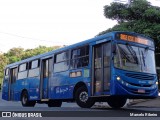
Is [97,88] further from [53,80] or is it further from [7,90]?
[7,90]

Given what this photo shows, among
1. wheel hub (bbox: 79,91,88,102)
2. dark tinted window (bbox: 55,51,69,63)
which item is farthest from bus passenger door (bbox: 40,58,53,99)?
wheel hub (bbox: 79,91,88,102)

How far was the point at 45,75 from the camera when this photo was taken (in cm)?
1941

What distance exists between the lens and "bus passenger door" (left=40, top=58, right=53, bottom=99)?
747 inches

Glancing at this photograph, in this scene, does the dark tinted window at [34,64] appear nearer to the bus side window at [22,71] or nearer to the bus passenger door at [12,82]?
the bus side window at [22,71]

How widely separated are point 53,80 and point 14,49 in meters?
65.8

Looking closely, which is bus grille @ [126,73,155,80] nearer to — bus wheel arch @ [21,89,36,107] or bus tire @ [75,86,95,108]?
bus tire @ [75,86,95,108]

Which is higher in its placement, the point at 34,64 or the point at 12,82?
the point at 34,64

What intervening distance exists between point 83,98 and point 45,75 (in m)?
4.49

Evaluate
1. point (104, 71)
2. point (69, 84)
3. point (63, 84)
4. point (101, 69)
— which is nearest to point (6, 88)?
point (63, 84)

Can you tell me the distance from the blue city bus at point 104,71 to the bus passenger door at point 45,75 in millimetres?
55

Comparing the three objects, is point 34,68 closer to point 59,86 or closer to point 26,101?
point 26,101

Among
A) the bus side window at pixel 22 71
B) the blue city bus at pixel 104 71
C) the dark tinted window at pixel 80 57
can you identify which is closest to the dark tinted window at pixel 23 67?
the bus side window at pixel 22 71

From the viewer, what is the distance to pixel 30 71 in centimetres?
2134

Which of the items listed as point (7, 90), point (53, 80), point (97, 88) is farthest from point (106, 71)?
point (7, 90)
